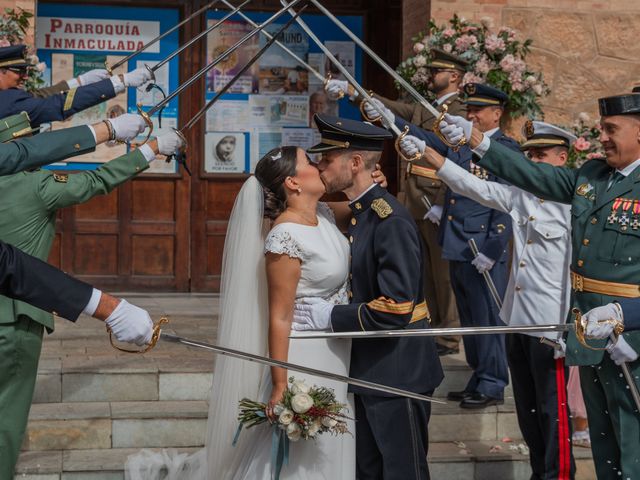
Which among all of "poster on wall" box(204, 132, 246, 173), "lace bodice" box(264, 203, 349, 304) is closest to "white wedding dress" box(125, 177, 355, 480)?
"lace bodice" box(264, 203, 349, 304)

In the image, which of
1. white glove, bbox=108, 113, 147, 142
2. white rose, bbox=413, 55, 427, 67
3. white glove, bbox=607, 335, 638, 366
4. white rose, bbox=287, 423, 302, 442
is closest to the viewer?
white glove, bbox=607, 335, 638, 366

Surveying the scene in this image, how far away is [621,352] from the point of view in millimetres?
4062

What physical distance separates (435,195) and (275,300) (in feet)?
9.93

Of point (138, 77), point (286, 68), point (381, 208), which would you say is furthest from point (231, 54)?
point (381, 208)

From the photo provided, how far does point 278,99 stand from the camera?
31.5 ft

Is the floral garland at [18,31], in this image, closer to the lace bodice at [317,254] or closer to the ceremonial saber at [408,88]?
the ceremonial saber at [408,88]

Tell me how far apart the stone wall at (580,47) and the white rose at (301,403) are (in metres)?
5.09

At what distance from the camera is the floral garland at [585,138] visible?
24.5ft

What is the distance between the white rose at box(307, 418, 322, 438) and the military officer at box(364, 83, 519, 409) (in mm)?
2352

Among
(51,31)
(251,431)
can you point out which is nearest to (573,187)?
(251,431)

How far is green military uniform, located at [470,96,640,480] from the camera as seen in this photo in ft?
13.7

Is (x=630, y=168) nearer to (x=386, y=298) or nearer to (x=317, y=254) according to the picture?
(x=386, y=298)

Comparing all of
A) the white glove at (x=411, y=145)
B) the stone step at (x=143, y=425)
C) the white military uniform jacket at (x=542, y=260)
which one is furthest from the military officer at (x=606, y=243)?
the stone step at (x=143, y=425)

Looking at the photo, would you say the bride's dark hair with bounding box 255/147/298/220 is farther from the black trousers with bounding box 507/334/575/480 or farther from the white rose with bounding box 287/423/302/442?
the black trousers with bounding box 507/334/575/480
